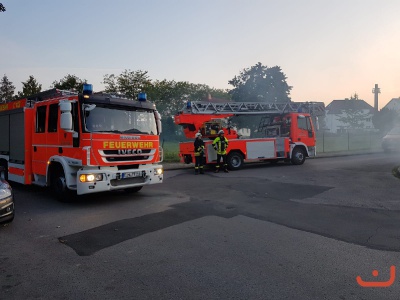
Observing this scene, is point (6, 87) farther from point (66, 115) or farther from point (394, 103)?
point (394, 103)

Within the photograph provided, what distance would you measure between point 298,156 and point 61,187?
12.7 meters

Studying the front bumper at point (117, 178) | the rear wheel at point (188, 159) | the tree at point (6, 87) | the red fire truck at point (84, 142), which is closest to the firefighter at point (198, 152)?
the rear wheel at point (188, 159)

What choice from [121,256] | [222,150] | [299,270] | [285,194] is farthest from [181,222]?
[222,150]

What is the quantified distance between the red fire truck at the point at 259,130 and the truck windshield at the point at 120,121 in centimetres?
625

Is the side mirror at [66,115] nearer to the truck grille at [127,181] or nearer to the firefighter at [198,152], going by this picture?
the truck grille at [127,181]

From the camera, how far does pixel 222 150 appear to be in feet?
46.1

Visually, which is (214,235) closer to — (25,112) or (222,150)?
(25,112)

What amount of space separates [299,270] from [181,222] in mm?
2602

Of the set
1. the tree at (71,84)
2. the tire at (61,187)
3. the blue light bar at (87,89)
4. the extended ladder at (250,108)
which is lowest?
the tire at (61,187)

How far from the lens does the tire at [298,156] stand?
56.2 feet

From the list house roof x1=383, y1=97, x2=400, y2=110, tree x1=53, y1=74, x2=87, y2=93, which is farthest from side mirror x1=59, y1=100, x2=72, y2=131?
house roof x1=383, y1=97, x2=400, y2=110

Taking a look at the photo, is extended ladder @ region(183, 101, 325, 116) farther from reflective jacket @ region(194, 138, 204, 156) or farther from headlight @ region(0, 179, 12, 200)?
headlight @ region(0, 179, 12, 200)

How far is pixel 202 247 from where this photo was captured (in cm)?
468

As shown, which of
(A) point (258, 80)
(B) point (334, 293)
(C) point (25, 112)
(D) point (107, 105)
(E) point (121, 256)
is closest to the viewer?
(B) point (334, 293)
